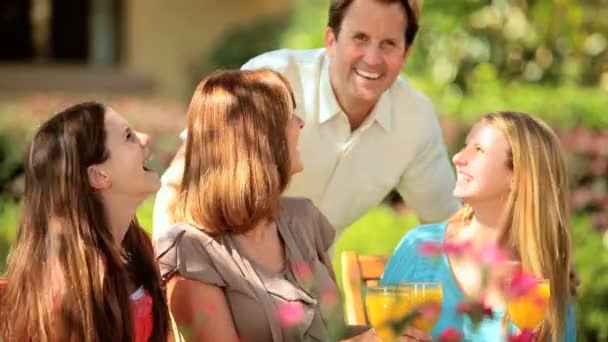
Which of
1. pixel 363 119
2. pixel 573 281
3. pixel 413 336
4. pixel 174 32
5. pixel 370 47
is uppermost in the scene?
pixel 370 47

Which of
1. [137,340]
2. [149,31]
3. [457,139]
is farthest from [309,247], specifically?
[149,31]

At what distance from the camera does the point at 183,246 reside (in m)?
3.47

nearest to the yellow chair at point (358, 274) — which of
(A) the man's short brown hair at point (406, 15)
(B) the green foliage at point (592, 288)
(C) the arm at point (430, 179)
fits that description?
(C) the arm at point (430, 179)

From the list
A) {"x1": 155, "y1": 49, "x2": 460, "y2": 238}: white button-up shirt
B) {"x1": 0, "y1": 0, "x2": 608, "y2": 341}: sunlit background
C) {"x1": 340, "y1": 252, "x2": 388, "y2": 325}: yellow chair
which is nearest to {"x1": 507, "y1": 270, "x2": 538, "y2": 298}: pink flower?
{"x1": 340, "y1": 252, "x2": 388, "y2": 325}: yellow chair

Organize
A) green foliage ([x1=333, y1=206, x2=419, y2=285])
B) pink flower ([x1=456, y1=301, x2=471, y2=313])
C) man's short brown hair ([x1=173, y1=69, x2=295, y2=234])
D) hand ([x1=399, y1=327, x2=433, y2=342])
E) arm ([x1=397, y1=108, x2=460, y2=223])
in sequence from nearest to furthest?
pink flower ([x1=456, y1=301, x2=471, y2=313]) → hand ([x1=399, y1=327, x2=433, y2=342]) → man's short brown hair ([x1=173, y1=69, x2=295, y2=234]) → arm ([x1=397, y1=108, x2=460, y2=223]) → green foliage ([x1=333, y1=206, x2=419, y2=285])

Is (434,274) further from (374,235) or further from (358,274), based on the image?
(374,235)

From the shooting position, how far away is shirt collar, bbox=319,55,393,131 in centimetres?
435

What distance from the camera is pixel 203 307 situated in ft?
11.1

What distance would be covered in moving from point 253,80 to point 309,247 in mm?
474

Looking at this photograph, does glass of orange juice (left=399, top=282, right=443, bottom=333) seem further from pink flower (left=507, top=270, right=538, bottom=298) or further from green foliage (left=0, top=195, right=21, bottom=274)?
green foliage (left=0, top=195, right=21, bottom=274)

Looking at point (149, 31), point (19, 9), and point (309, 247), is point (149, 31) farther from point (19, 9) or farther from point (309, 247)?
point (309, 247)

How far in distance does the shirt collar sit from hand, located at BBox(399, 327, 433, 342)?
4.37 feet

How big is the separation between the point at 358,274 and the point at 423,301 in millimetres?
1364

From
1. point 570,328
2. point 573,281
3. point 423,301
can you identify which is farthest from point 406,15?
point 423,301
